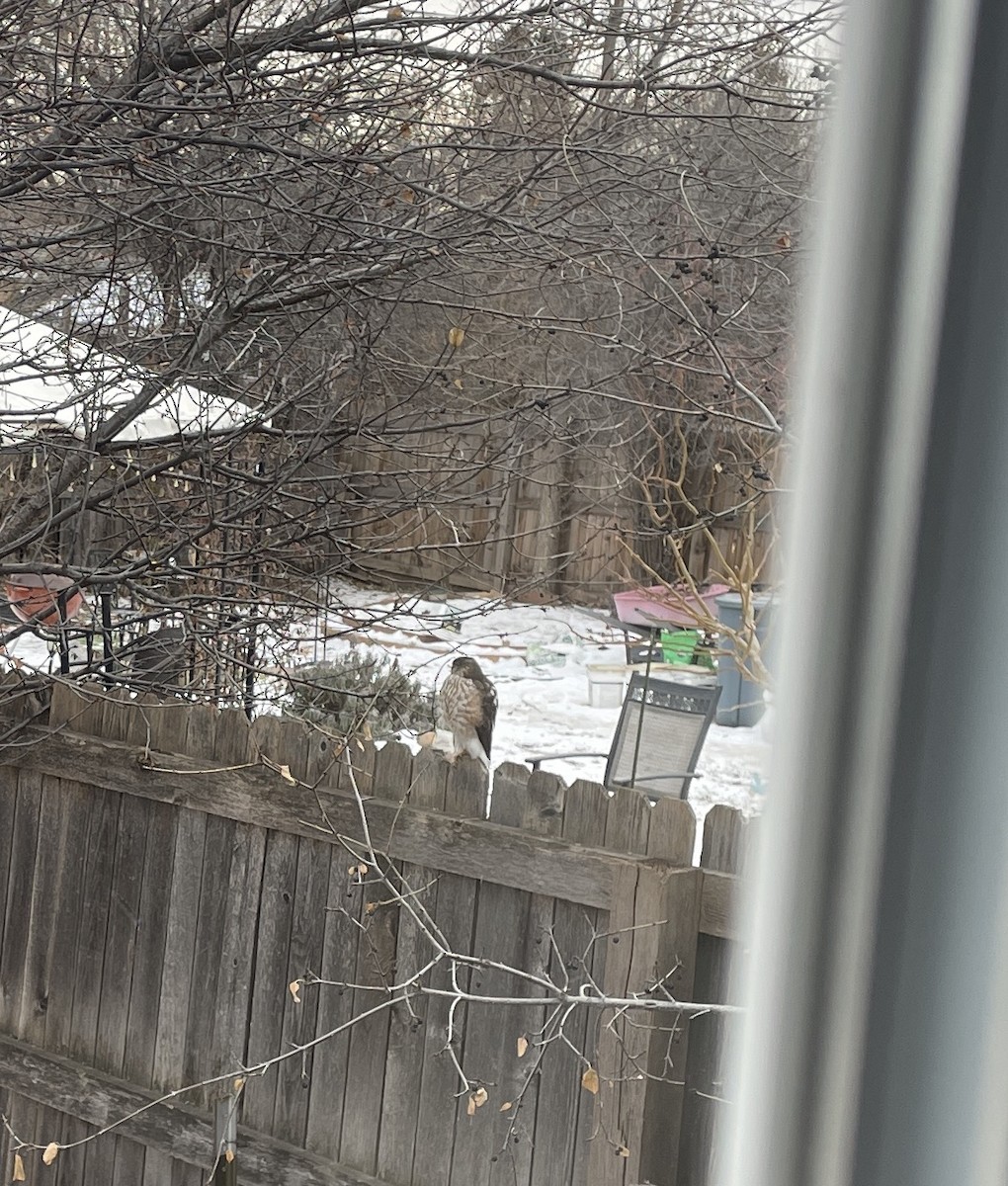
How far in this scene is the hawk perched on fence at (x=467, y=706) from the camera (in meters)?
3.95

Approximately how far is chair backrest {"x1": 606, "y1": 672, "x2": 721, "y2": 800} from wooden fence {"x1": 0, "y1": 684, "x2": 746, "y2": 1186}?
4.64 ft

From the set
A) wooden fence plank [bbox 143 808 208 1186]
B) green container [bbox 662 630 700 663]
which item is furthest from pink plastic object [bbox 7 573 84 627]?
green container [bbox 662 630 700 663]

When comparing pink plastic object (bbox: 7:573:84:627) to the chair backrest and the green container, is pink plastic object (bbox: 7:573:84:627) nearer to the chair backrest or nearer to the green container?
the chair backrest

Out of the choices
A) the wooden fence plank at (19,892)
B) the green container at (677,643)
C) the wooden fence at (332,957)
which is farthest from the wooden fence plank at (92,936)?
the green container at (677,643)

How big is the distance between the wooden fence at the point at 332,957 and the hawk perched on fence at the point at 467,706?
0.95 metres

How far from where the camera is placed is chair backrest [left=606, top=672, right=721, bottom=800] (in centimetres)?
421

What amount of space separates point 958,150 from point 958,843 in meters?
0.12

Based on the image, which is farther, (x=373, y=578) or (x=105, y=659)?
(x=373, y=578)

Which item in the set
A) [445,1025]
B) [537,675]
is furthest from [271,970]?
[537,675]

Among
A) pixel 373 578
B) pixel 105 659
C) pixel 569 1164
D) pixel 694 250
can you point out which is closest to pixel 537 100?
pixel 694 250

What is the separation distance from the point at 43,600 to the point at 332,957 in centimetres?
132

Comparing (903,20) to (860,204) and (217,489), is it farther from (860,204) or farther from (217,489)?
(217,489)

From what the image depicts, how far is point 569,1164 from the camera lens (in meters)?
2.68

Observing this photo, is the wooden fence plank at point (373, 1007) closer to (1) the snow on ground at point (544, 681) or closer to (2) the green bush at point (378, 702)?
(1) the snow on ground at point (544, 681)
